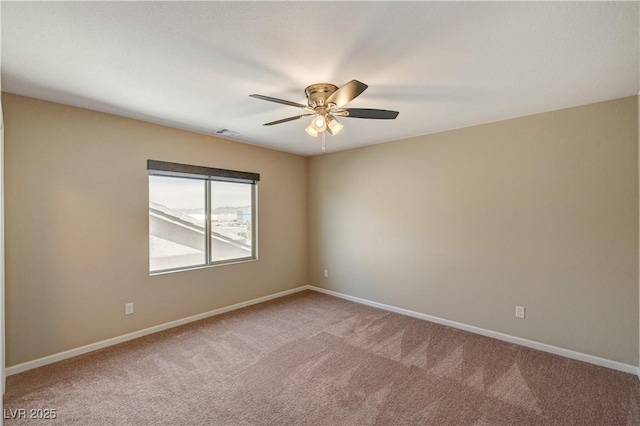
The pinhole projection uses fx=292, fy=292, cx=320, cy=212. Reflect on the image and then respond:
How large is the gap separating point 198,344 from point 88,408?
3.50ft

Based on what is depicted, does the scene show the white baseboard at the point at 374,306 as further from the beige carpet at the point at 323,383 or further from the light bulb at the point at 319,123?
the light bulb at the point at 319,123

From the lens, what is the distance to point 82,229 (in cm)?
289

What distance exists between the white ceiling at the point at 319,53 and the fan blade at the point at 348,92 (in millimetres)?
206

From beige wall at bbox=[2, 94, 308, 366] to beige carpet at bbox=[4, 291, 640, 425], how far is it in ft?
1.12

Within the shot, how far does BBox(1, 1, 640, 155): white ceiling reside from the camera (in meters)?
1.51

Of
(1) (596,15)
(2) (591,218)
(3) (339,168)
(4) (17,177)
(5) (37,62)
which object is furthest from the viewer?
(3) (339,168)

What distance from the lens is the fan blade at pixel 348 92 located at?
1822 mm

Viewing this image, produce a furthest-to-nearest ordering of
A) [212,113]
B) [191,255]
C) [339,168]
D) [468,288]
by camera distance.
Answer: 1. [339,168]
2. [191,255]
3. [468,288]
4. [212,113]

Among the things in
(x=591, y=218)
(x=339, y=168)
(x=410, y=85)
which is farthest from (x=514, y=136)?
(x=339, y=168)

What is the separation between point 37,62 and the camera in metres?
1.99

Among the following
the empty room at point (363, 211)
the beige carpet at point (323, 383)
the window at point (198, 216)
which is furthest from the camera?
the window at point (198, 216)

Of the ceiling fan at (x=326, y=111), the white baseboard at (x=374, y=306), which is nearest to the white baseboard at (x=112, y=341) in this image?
the white baseboard at (x=374, y=306)

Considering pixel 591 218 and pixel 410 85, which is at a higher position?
pixel 410 85

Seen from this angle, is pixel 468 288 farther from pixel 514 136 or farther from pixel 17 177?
pixel 17 177
